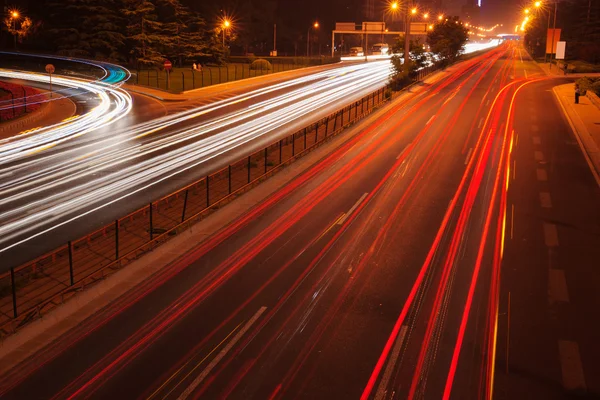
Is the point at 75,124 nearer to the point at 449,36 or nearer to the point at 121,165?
the point at 121,165

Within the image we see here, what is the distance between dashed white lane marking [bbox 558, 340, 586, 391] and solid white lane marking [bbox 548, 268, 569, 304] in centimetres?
179

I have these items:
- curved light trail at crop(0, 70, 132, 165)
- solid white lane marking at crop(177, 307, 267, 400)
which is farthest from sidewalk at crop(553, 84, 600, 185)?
curved light trail at crop(0, 70, 132, 165)

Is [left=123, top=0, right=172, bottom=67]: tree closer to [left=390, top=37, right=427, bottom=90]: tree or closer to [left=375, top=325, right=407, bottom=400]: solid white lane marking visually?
[left=390, top=37, right=427, bottom=90]: tree

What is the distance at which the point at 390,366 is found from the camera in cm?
936

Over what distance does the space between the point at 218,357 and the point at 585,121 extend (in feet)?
97.2

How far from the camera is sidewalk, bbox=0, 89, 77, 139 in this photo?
31922mm

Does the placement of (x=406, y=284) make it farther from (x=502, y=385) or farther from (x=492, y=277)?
(x=502, y=385)

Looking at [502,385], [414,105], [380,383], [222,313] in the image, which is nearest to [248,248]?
[222,313]

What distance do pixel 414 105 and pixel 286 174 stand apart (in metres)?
20.2

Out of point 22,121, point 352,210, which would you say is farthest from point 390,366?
point 22,121

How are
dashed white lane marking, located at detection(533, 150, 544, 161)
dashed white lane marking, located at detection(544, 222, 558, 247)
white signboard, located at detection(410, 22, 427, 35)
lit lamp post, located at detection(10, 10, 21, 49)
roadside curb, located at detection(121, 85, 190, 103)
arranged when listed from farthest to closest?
1. white signboard, located at detection(410, 22, 427, 35)
2. lit lamp post, located at detection(10, 10, 21, 49)
3. roadside curb, located at detection(121, 85, 190, 103)
4. dashed white lane marking, located at detection(533, 150, 544, 161)
5. dashed white lane marking, located at detection(544, 222, 558, 247)

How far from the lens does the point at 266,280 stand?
41.6 feet

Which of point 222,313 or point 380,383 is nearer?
point 380,383

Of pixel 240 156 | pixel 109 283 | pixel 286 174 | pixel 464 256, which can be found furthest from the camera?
pixel 240 156
